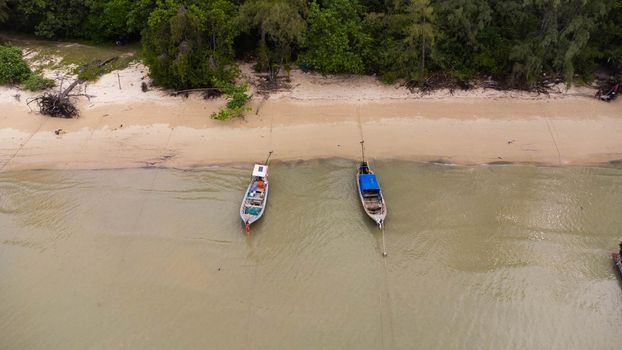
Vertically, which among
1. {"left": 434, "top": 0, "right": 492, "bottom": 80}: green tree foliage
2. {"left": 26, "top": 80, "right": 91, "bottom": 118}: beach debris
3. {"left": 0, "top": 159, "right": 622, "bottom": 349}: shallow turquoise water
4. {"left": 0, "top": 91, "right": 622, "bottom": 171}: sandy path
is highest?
{"left": 434, "top": 0, "right": 492, "bottom": 80}: green tree foliage

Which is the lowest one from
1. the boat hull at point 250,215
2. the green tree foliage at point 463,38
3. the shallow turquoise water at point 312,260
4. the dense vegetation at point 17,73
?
the shallow turquoise water at point 312,260

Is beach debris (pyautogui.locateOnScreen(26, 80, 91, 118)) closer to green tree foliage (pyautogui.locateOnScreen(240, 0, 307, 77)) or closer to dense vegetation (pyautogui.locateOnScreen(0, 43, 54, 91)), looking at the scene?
dense vegetation (pyautogui.locateOnScreen(0, 43, 54, 91))

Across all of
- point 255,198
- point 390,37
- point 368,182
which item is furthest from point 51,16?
point 368,182

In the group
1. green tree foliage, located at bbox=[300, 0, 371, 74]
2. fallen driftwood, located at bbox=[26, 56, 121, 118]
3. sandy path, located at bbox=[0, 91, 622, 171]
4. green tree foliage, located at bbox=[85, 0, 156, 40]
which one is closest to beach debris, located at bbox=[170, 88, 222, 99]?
sandy path, located at bbox=[0, 91, 622, 171]

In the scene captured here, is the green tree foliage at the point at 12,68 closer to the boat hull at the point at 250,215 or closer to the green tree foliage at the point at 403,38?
the boat hull at the point at 250,215

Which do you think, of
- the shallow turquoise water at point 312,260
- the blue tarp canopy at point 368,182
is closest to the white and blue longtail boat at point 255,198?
the shallow turquoise water at point 312,260
